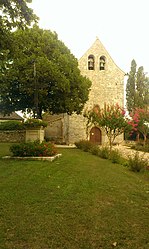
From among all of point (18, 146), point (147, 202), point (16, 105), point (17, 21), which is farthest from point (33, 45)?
point (147, 202)

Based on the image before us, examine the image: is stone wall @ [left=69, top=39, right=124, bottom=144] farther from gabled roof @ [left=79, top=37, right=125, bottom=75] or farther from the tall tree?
the tall tree

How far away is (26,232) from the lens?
2.93 m

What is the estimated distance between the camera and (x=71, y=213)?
368 cm

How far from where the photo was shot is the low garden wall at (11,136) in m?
23.4

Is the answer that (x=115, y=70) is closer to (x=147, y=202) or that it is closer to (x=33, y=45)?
(x=33, y=45)

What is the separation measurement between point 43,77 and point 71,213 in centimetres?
1614

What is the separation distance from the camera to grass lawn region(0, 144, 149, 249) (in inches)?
109

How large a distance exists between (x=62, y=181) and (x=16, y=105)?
16789 millimetres

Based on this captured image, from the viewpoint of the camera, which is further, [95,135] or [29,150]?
[95,135]

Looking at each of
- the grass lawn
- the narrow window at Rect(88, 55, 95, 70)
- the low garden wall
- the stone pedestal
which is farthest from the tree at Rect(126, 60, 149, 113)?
the grass lawn

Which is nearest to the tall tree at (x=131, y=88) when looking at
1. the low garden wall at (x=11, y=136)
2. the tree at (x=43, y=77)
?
the tree at (x=43, y=77)

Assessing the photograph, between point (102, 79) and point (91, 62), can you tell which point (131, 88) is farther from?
point (91, 62)

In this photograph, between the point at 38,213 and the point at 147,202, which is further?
the point at 147,202

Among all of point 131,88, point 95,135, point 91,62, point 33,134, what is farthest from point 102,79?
point 33,134
